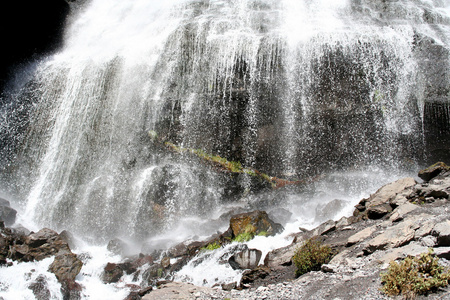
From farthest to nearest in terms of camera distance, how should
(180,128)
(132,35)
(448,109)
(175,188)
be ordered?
(132,35)
(180,128)
(175,188)
(448,109)

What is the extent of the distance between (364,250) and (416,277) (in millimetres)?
2419

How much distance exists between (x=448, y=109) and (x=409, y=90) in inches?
77.4

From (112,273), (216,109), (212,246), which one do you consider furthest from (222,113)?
(112,273)

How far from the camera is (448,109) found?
16266 mm

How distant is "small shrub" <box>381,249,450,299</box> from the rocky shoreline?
13 centimetres

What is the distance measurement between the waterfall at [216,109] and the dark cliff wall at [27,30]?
1.91m

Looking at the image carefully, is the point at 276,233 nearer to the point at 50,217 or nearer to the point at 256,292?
the point at 256,292

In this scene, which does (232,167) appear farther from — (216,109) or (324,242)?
(324,242)

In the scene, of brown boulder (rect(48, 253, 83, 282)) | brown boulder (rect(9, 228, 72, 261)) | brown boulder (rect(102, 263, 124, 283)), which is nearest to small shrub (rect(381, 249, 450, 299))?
brown boulder (rect(102, 263, 124, 283))

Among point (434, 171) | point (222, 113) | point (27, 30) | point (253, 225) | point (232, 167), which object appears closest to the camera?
point (434, 171)

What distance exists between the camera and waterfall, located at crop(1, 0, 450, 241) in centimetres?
1723

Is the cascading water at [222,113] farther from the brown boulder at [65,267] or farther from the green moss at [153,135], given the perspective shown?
the brown boulder at [65,267]

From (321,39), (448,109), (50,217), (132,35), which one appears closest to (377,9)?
(321,39)

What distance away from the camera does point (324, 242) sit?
9.49m
